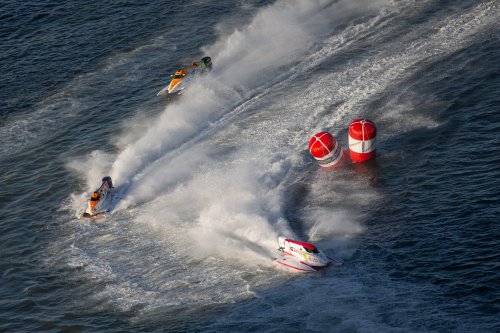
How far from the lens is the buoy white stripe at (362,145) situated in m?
38.6

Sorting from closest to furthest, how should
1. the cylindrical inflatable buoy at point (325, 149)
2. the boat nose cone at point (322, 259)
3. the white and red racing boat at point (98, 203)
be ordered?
the boat nose cone at point (322, 259)
the cylindrical inflatable buoy at point (325, 149)
the white and red racing boat at point (98, 203)

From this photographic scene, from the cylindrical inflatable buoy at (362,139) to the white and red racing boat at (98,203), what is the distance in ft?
48.0

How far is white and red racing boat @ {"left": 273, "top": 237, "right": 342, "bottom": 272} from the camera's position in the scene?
31281mm

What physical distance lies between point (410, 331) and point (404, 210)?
9.07 m

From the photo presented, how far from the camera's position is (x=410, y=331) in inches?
1070

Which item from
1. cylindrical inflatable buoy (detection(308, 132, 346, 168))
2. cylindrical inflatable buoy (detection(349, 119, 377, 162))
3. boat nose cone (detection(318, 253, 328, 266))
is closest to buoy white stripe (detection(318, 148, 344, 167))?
cylindrical inflatable buoy (detection(308, 132, 346, 168))

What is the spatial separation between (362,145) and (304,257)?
32.7 ft

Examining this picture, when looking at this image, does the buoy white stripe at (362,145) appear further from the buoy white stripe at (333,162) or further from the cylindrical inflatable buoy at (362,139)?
the buoy white stripe at (333,162)

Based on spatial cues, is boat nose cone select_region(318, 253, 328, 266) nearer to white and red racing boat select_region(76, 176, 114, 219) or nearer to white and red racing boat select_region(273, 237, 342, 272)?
white and red racing boat select_region(273, 237, 342, 272)

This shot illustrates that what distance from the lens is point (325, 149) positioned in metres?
38.4

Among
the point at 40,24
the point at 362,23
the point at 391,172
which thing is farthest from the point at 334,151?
the point at 40,24

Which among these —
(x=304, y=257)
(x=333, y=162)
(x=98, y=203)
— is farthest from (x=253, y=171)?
(x=304, y=257)

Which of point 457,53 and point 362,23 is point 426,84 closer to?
point 457,53

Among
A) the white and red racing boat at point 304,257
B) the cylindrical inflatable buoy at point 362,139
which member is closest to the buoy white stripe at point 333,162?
the cylindrical inflatable buoy at point 362,139
